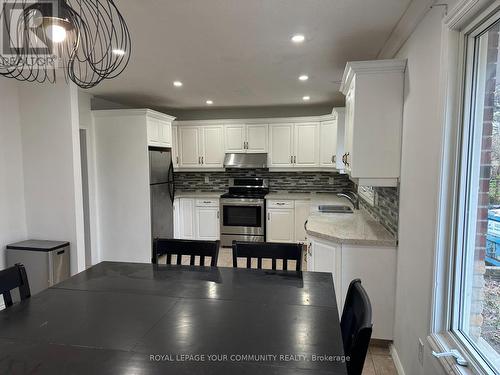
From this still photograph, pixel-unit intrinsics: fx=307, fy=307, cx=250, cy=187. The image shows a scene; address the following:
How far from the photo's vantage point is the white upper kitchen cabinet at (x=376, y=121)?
2.28 m

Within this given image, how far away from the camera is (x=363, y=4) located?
1.80 m

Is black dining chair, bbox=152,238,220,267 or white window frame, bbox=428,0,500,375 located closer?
white window frame, bbox=428,0,500,375

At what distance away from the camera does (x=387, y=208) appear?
276 cm

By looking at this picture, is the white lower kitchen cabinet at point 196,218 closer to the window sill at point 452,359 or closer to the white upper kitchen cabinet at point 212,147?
the white upper kitchen cabinet at point 212,147

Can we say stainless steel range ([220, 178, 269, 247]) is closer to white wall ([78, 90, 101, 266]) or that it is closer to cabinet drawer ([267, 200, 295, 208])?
cabinet drawer ([267, 200, 295, 208])

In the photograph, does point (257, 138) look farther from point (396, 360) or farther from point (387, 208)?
point (396, 360)

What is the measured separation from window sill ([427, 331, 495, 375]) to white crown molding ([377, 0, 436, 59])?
68.1 inches

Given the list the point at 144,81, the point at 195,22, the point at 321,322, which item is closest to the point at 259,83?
the point at 144,81

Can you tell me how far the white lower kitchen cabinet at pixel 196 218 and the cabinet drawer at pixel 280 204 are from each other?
0.91 meters

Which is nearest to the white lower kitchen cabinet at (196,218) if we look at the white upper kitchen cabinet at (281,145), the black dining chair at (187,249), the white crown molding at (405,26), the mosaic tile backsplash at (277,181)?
the mosaic tile backsplash at (277,181)

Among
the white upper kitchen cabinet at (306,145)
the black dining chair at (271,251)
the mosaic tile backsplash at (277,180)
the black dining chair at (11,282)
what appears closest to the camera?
the black dining chair at (11,282)

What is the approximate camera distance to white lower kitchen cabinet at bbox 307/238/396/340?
2.40m

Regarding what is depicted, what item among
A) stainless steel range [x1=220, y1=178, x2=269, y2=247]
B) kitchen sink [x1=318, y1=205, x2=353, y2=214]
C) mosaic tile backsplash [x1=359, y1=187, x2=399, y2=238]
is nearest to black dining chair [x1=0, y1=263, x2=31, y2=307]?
mosaic tile backsplash [x1=359, y1=187, x2=399, y2=238]

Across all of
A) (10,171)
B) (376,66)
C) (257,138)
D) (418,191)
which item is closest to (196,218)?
(257,138)
